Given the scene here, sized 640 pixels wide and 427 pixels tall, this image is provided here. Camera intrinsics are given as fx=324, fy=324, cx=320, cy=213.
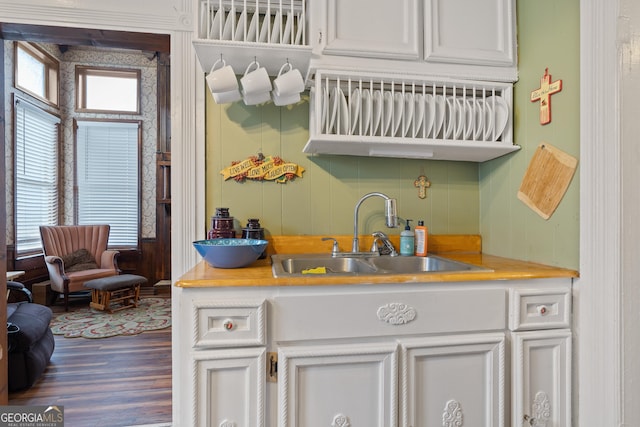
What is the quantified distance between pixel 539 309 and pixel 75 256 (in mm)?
4392

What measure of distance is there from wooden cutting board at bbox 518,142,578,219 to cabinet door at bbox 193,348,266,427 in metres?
1.25

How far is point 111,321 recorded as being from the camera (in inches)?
124

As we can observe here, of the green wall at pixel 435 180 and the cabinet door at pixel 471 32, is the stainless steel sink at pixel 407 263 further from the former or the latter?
the cabinet door at pixel 471 32

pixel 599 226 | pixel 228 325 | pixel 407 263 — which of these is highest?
pixel 599 226

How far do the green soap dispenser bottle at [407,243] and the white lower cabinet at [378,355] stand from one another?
47cm

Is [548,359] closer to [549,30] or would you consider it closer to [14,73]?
[549,30]

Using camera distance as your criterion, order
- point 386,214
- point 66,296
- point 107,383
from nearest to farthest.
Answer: point 386,214
point 107,383
point 66,296

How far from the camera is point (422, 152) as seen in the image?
5.12ft

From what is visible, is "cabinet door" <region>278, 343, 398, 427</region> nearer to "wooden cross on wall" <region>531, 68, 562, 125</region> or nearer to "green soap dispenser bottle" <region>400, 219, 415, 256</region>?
"green soap dispenser bottle" <region>400, 219, 415, 256</region>

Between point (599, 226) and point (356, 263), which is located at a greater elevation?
point (599, 226)

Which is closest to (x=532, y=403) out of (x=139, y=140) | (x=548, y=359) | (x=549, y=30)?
(x=548, y=359)

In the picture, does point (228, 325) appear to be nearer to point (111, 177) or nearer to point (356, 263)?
point (356, 263)

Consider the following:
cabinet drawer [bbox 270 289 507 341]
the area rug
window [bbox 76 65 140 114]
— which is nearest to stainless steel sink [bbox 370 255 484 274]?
cabinet drawer [bbox 270 289 507 341]

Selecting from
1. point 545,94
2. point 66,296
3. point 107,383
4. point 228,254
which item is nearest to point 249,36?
point 228,254
